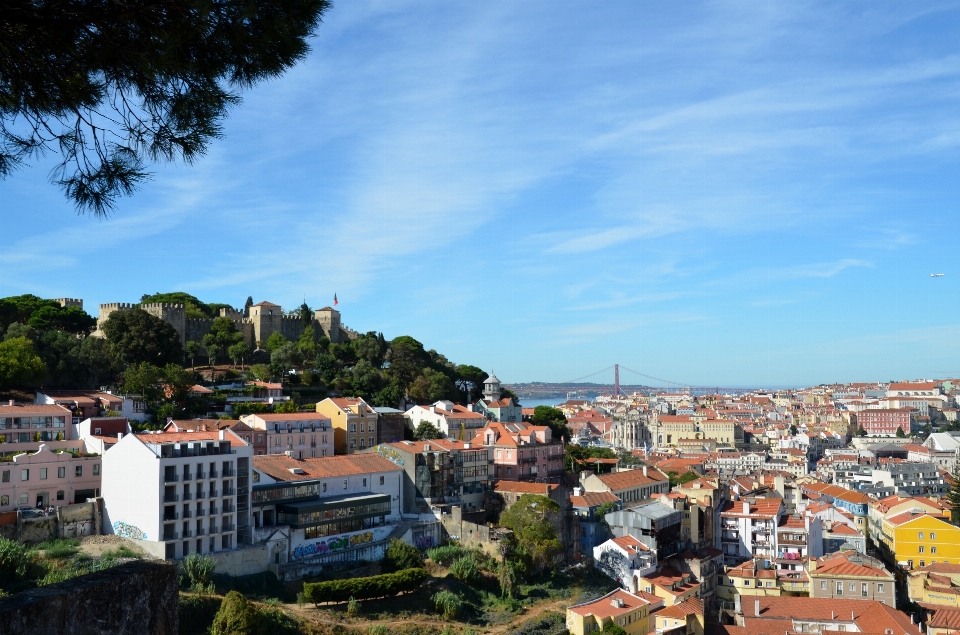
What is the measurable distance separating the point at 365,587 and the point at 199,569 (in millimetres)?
5216

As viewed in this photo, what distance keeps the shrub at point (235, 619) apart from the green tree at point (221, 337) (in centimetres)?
3374

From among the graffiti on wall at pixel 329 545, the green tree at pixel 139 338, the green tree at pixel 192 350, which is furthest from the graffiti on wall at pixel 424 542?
the green tree at pixel 192 350

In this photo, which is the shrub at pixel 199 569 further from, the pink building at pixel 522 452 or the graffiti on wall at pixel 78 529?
the pink building at pixel 522 452

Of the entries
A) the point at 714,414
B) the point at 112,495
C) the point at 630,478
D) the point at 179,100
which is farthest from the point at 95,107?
the point at 714,414

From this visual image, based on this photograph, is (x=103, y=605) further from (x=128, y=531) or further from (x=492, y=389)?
(x=492, y=389)

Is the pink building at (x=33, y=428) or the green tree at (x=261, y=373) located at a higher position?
the green tree at (x=261, y=373)

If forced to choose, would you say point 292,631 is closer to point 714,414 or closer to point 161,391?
point 161,391

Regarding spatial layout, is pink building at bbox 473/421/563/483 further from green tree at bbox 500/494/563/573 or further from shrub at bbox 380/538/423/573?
shrub at bbox 380/538/423/573

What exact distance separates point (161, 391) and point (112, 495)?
42.4 ft

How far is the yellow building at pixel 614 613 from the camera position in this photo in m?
27.5

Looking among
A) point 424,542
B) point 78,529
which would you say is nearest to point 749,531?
point 424,542

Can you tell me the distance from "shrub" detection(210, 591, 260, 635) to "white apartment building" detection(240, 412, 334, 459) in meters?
14.9

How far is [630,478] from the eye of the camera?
44438 millimetres

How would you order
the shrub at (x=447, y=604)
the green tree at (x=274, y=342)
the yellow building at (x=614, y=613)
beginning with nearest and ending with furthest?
the shrub at (x=447, y=604)
the yellow building at (x=614, y=613)
the green tree at (x=274, y=342)
